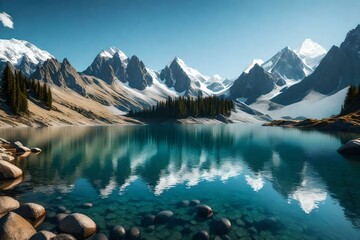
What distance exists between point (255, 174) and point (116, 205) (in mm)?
20048

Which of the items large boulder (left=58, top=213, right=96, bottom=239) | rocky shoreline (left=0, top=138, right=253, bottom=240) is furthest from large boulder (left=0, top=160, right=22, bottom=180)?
large boulder (left=58, top=213, right=96, bottom=239)

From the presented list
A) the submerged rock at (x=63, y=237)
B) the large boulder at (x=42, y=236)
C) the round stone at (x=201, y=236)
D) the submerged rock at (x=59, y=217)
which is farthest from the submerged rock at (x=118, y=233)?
the round stone at (x=201, y=236)

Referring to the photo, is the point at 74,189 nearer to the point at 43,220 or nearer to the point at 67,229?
the point at 43,220

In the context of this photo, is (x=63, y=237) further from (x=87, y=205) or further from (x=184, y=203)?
(x=184, y=203)

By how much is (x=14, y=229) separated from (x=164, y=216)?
31.6 feet

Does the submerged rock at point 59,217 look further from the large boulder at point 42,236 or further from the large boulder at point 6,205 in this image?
the large boulder at point 42,236

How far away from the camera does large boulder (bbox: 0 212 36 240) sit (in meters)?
15.2

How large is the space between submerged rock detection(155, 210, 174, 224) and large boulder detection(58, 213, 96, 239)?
15.0 ft

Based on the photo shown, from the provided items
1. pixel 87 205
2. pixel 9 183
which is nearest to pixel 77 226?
pixel 87 205

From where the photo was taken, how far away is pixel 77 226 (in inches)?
680

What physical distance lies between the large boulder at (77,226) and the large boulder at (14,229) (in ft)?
6.06

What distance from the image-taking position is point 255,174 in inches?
1444

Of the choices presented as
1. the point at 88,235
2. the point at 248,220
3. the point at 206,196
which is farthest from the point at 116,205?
the point at 248,220

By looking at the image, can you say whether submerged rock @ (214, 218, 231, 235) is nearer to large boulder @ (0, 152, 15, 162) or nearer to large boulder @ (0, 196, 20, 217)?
large boulder @ (0, 196, 20, 217)
